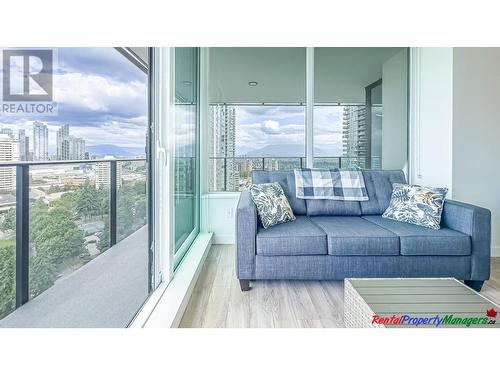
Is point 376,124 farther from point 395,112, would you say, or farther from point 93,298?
point 93,298

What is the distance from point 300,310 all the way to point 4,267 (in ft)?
5.73

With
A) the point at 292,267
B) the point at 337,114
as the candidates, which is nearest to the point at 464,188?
the point at 337,114

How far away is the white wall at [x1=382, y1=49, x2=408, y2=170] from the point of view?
4055 mm

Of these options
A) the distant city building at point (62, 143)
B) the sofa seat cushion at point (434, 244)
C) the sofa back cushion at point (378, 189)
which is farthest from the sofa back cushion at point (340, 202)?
the distant city building at point (62, 143)

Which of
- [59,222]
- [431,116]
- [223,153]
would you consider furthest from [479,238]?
[59,222]

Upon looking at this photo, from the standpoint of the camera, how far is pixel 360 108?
422 cm

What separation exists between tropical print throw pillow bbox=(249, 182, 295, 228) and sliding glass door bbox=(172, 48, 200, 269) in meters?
0.67

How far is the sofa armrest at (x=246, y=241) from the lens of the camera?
2.57 m

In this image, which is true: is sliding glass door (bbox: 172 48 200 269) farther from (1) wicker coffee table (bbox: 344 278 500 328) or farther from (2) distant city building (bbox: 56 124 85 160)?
(1) wicker coffee table (bbox: 344 278 500 328)

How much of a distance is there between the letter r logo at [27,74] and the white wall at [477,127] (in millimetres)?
3666

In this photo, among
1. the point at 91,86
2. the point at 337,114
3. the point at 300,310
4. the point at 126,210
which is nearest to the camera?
A: the point at 300,310

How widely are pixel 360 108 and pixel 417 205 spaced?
1773 millimetres
